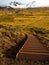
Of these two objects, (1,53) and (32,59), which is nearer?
(32,59)

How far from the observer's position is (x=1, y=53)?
19.5 m

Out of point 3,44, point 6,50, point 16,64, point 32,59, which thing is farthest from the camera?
point 3,44

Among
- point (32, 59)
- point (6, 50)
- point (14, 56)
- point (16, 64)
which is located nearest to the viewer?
point (16, 64)

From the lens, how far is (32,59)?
58.5ft

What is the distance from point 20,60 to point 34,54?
194 centimetres

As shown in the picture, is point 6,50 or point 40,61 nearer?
point 40,61

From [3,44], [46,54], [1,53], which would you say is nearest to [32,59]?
[46,54]

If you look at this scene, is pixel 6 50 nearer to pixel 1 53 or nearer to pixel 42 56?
pixel 1 53

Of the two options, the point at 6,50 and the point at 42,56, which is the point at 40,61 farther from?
the point at 6,50

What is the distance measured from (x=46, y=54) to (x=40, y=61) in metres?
1.94

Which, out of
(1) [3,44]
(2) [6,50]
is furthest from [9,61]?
(1) [3,44]

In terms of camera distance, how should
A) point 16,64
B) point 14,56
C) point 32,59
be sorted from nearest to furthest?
point 16,64
point 32,59
point 14,56

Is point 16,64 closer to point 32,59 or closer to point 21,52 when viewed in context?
point 32,59

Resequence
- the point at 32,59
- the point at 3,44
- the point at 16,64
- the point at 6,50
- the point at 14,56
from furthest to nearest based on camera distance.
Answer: the point at 3,44, the point at 6,50, the point at 14,56, the point at 32,59, the point at 16,64
